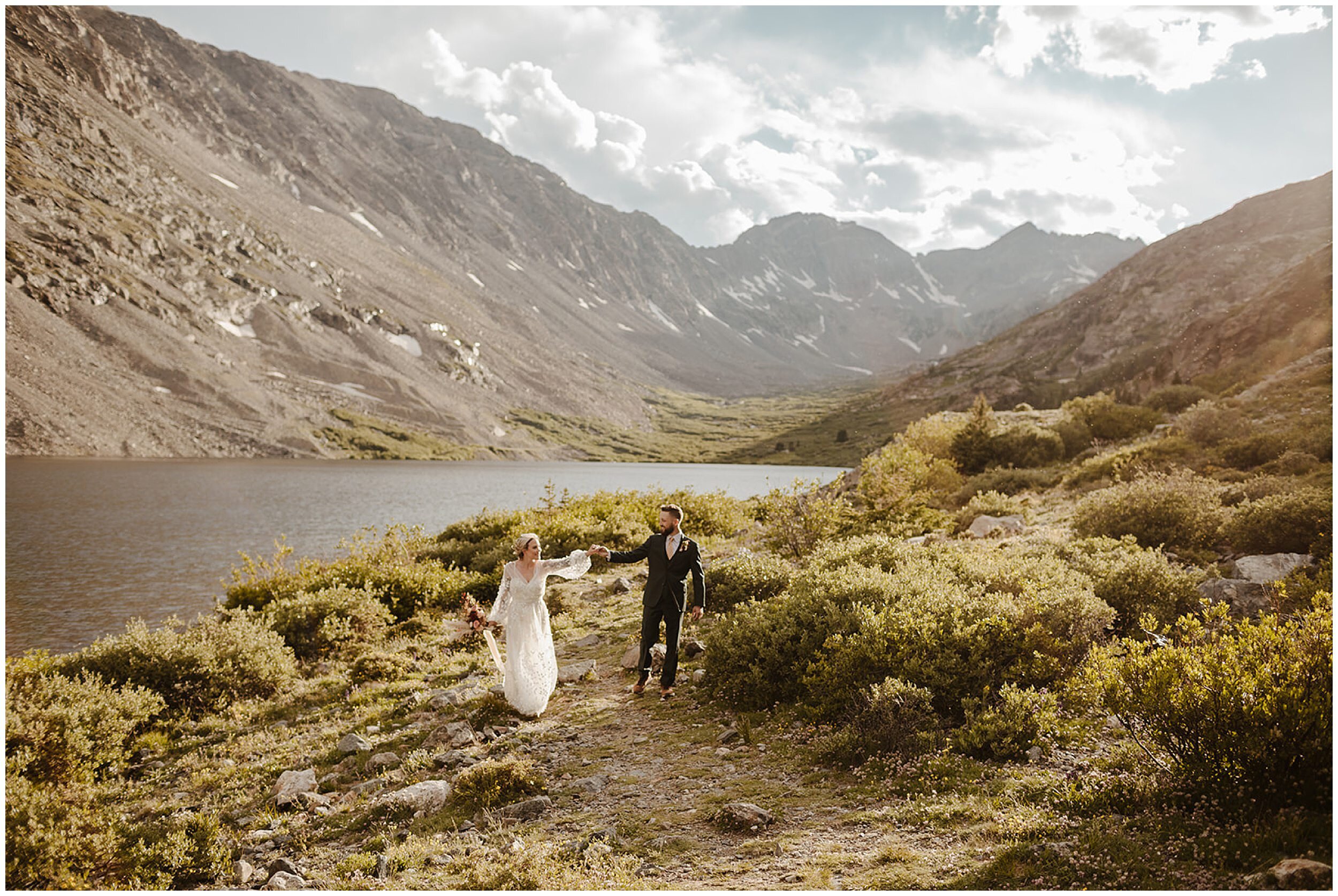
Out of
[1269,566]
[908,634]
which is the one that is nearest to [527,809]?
[908,634]

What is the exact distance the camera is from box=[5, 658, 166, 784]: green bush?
9031 mm

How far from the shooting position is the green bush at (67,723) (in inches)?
356

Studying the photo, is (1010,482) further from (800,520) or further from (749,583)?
(749,583)

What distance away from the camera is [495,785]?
820 centimetres

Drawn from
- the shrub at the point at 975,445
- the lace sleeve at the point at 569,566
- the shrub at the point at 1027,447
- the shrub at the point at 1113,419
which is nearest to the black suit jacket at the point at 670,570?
the lace sleeve at the point at 569,566

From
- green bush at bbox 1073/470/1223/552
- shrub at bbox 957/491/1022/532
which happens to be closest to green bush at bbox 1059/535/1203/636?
green bush at bbox 1073/470/1223/552

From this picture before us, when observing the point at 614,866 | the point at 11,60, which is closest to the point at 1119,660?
the point at 614,866

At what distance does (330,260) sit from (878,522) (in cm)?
20465

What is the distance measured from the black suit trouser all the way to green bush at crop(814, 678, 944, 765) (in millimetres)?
3312

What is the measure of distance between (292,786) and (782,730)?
6793 mm

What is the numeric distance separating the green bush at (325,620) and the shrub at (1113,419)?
106 feet

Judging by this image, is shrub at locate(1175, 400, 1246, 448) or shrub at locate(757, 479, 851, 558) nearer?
shrub at locate(757, 479, 851, 558)

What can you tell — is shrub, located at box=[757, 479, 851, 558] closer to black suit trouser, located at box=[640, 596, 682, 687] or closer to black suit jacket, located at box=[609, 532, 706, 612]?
black suit jacket, located at box=[609, 532, 706, 612]

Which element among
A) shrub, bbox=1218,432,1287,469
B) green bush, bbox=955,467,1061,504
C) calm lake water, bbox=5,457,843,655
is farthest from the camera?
green bush, bbox=955,467,1061,504
